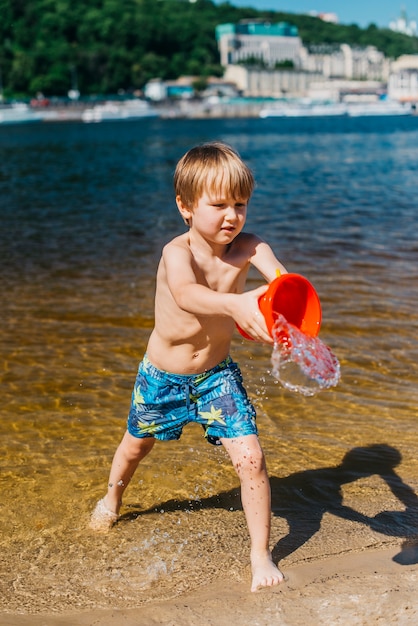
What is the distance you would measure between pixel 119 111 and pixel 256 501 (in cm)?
10764

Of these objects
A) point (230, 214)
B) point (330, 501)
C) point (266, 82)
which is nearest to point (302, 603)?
point (330, 501)

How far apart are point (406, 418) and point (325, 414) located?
1.46ft

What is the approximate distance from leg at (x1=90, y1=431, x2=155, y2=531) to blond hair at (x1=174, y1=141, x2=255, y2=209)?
98cm

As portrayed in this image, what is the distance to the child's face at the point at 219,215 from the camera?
2.49m

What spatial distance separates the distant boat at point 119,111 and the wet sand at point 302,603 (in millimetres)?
103217

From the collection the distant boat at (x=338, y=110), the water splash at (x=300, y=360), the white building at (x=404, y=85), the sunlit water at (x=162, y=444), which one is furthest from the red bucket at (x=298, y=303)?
the white building at (x=404, y=85)

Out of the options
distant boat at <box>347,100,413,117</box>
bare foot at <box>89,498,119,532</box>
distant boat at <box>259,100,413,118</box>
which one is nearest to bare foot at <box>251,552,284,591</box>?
bare foot at <box>89,498,119,532</box>

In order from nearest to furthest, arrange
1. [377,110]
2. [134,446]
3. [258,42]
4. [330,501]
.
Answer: [134,446], [330,501], [377,110], [258,42]

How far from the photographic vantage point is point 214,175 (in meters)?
2.46

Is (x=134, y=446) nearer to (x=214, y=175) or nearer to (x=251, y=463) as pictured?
(x=251, y=463)

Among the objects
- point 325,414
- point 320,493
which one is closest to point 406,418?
point 325,414

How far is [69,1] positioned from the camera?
115 meters

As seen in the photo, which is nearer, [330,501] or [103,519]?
[103,519]

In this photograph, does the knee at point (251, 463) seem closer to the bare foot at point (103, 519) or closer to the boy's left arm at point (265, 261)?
the boy's left arm at point (265, 261)
